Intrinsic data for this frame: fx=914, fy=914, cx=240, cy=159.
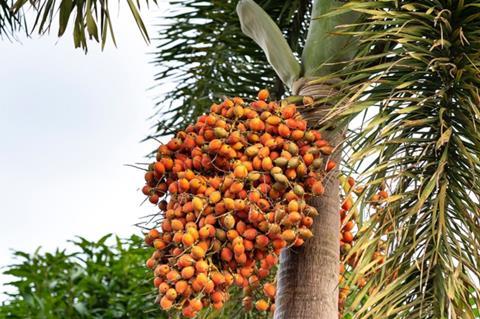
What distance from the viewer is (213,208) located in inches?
115

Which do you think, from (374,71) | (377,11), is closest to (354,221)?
(374,71)

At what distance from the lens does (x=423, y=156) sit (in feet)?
9.77

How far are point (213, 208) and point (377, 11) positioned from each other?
830 mm

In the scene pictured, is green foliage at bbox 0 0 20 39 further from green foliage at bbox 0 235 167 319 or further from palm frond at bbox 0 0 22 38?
green foliage at bbox 0 235 167 319

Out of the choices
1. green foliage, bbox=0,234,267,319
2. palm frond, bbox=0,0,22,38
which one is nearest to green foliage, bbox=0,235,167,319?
green foliage, bbox=0,234,267,319

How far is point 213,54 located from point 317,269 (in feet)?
9.61

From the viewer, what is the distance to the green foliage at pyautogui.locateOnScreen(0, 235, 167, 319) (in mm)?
4865

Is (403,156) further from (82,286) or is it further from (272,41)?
(82,286)

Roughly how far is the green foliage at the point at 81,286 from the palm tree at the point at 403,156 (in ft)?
6.16

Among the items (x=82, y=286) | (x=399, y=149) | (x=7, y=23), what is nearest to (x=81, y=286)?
(x=82, y=286)

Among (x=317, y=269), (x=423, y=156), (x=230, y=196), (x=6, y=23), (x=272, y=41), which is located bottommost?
(x=317, y=269)

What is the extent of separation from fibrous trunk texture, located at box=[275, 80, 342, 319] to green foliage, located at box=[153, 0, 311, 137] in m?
2.06

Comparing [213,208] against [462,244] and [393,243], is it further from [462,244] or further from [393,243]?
[462,244]

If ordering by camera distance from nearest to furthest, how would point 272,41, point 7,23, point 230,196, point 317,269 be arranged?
point 230,196, point 317,269, point 272,41, point 7,23
